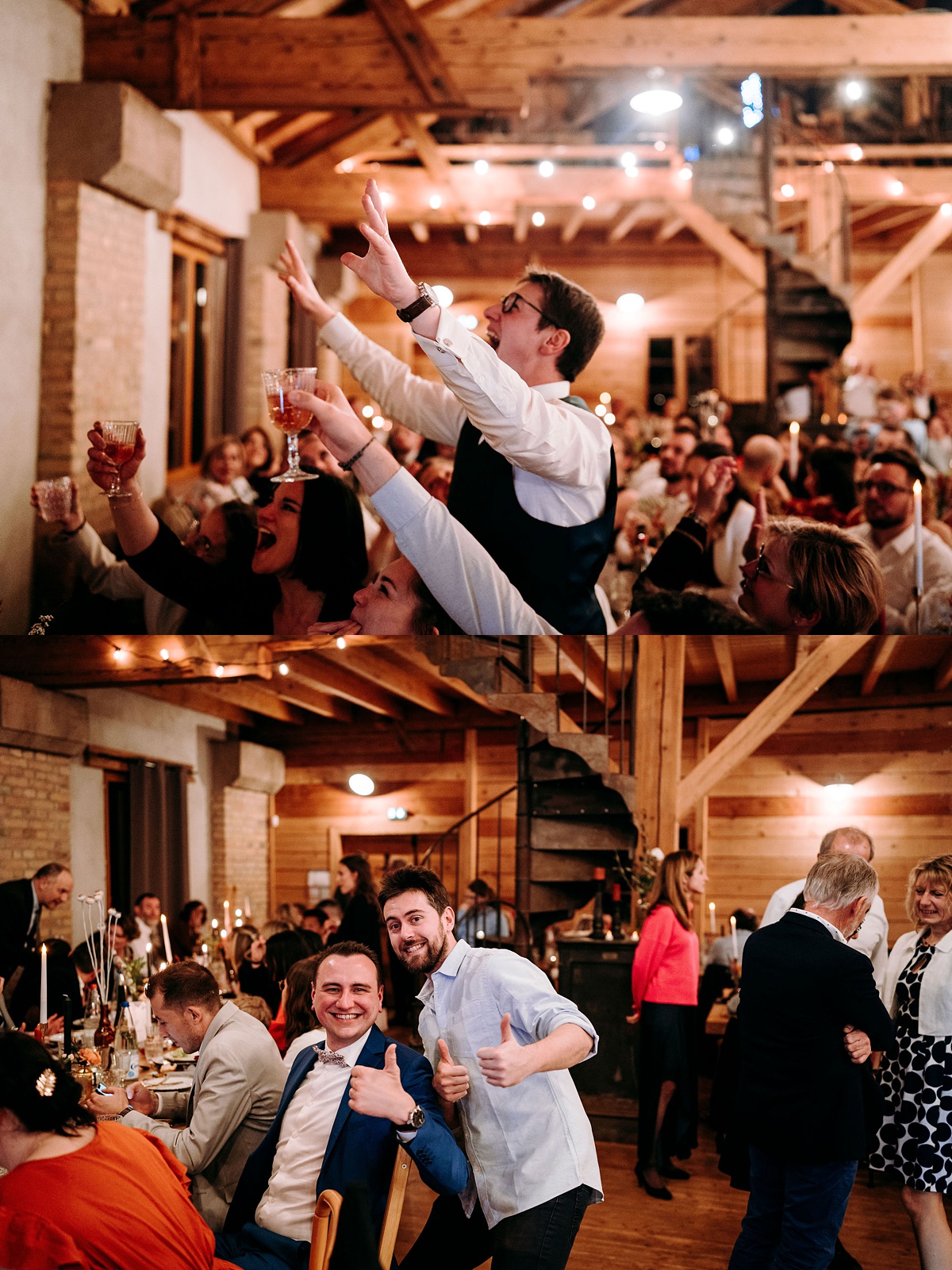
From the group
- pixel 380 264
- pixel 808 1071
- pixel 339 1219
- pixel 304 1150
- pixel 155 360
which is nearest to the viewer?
pixel 380 264

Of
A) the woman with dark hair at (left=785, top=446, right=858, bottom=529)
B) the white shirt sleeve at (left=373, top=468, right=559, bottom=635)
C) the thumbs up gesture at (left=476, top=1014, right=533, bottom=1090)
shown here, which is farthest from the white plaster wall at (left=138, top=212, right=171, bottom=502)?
the thumbs up gesture at (left=476, top=1014, right=533, bottom=1090)

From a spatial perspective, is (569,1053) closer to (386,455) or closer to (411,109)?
(386,455)

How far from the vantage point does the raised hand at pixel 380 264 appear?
2191 mm

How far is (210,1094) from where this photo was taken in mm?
2752

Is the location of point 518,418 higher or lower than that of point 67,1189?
higher

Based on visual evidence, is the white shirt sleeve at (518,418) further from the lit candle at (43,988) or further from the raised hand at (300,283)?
the lit candle at (43,988)

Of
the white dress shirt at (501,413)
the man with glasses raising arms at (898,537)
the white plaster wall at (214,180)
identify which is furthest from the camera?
the white plaster wall at (214,180)

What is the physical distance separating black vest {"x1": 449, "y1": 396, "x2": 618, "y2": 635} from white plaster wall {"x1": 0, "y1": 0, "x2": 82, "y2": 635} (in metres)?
2.87

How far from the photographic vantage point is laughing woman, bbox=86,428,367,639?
2.92m

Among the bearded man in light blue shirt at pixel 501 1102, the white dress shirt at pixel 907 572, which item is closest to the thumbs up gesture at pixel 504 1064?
the bearded man in light blue shirt at pixel 501 1102

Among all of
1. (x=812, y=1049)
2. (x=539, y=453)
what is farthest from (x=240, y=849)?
(x=812, y=1049)

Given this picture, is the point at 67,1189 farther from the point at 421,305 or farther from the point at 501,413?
the point at 421,305

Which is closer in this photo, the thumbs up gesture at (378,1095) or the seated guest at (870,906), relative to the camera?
the thumbs up gesture at (378,1095)

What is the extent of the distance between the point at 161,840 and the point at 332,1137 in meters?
0.86
